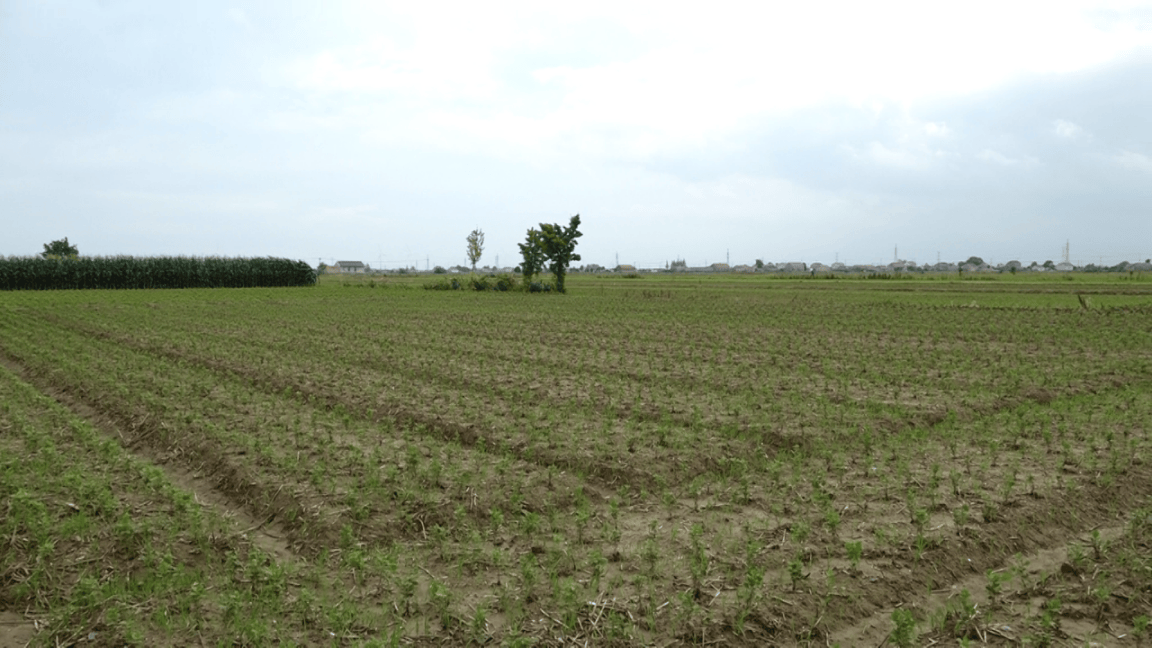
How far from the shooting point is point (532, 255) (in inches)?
2124

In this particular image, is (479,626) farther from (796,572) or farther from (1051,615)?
(1051,615)

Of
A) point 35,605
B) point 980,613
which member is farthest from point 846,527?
point 35,605

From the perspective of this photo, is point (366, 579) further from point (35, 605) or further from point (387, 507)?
point (35, 605)

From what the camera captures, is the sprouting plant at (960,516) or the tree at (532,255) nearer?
the sprouting plant at (960,516)

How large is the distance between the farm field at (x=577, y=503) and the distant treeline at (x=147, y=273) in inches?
2089

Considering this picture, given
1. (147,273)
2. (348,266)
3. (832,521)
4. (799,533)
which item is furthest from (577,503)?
(348,266)

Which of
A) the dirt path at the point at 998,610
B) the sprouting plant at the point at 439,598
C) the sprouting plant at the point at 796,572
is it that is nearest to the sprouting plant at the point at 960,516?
the dirt path at the point at 998,610

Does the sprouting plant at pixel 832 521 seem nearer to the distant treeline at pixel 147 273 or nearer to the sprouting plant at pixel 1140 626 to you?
the sprouting plant at pixel 1140 626

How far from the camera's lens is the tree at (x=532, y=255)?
2124 inches

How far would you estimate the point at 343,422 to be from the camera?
33.7ft

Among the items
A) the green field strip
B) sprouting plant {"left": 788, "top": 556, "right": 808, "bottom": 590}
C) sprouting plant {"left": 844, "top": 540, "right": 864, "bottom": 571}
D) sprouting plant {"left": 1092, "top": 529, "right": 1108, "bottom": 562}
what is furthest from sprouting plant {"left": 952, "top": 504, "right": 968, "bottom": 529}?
the green field strip

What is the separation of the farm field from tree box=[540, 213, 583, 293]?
38207mm

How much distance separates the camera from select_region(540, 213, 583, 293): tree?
176ft

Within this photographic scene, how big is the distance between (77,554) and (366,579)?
8.20 feet
